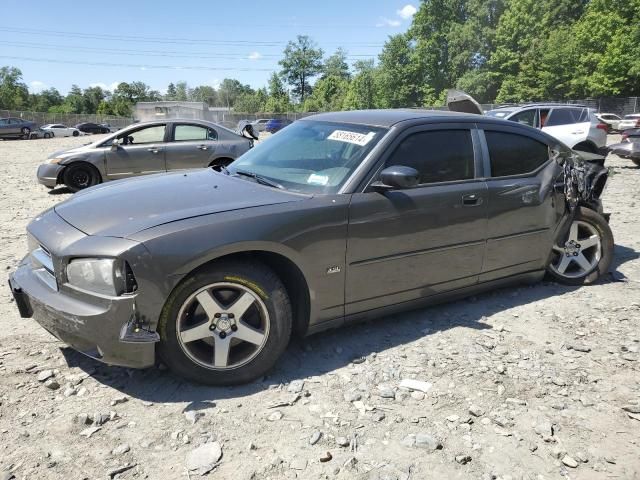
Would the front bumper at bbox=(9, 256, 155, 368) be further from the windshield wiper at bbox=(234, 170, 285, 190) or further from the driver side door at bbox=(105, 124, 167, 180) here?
the driver side door at bbox=(105, 124, 167, 180)

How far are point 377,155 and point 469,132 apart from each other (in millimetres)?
986

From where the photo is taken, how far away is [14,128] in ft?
117

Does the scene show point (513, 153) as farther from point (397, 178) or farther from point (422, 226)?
point (397, 178)

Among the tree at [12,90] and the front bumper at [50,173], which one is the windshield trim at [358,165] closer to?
the front bumper at [50,173]

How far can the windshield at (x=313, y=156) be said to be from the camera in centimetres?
332

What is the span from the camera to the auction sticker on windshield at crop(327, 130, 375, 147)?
3467mm

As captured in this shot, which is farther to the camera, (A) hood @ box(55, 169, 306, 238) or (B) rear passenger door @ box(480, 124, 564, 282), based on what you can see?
(B) rear passenger door @ box(480, 124, 564, 282)

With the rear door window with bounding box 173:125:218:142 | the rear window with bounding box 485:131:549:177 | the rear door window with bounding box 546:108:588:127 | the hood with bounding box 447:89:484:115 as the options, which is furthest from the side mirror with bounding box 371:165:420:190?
the rear door window with bounding box 546:108:588:127

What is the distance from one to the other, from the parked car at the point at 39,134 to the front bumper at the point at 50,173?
3341cm

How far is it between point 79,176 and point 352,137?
753cm

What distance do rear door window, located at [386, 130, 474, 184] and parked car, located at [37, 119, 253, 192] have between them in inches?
255

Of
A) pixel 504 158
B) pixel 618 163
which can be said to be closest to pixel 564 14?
pixel 618 163

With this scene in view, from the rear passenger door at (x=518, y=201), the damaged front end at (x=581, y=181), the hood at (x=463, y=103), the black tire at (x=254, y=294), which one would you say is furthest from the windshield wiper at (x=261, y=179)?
the hood at (x=463, y=103)

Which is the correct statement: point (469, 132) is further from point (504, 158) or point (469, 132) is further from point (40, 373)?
point (40, 373)
